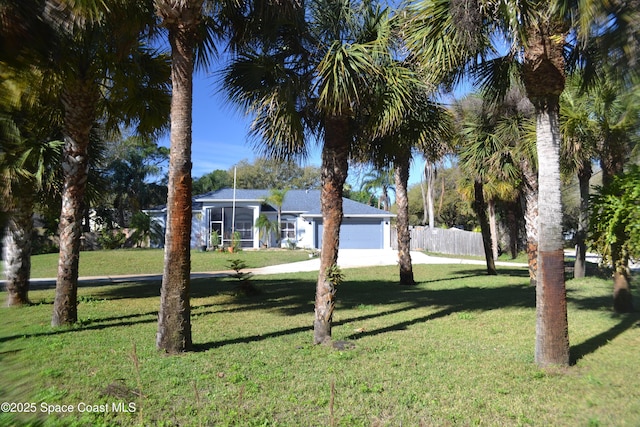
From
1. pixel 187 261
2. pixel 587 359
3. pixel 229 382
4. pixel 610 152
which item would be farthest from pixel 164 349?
pixel 610 152

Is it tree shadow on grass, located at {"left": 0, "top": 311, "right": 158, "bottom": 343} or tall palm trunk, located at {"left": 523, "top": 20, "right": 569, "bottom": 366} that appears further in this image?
tree shadow on grass, located at {"left": 0, "top": 311, "right": 158, "bottom": 343}

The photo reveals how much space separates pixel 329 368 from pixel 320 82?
4.48 metres

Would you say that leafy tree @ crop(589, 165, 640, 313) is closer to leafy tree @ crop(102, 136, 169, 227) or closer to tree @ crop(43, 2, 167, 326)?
tree @ crop(43, 2, 167, 326)

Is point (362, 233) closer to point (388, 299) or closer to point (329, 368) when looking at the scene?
point (388, 299)

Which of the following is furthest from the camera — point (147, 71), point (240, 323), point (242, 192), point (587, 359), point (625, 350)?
point (242, 192)

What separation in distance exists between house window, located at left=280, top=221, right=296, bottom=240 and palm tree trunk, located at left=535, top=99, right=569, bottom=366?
106 ft

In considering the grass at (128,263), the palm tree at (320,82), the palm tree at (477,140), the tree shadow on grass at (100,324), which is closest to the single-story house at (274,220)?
the grass at (128,263)

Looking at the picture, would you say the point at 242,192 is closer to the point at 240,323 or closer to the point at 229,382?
the point at 240,323

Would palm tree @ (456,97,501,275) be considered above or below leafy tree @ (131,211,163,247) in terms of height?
above

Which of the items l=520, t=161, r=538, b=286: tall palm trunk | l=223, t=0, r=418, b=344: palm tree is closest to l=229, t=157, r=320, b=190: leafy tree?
l=520, t=161, r=538, b=286: tall palm trunk

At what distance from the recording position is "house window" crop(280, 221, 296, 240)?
127ft

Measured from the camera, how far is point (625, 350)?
7578mm

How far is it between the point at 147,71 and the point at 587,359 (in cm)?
1006

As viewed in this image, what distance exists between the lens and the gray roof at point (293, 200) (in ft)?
121
